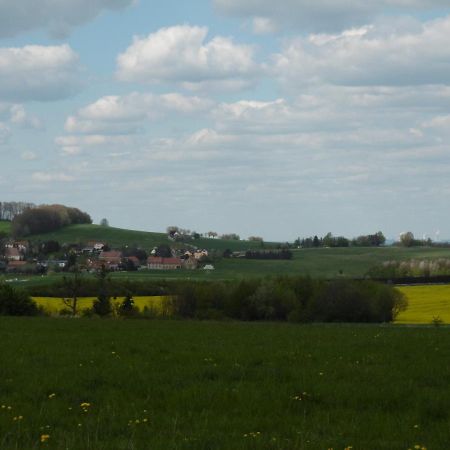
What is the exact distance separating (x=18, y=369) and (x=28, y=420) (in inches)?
165

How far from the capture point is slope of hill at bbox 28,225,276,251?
14525 cm

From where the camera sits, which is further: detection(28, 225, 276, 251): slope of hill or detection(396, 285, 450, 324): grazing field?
detection(28, 225, 276, 251): slope of hill

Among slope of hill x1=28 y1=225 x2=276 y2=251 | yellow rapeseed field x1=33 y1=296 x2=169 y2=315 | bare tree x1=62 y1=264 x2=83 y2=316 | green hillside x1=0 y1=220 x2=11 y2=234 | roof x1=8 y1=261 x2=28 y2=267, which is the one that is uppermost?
green hillside x1=0 y1=220 x2=11 y2=234

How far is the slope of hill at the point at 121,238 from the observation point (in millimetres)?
145250

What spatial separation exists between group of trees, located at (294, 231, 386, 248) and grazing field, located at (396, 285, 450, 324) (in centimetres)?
6626

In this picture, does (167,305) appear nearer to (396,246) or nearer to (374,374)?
(374,374)

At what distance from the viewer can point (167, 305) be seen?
70.1 m

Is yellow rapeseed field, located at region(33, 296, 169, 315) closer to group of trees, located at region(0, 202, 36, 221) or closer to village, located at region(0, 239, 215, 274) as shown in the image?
village, located at region(0, 239, 215, 274)

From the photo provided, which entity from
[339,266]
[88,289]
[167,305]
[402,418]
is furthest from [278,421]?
[339,266]

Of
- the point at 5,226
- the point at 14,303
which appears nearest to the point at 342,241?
the point at 5,226

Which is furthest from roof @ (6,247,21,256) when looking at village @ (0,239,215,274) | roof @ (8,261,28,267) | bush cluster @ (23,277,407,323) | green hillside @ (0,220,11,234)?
bush cluster @ (23,277,407,323)

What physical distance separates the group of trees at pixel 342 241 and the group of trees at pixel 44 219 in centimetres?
4327

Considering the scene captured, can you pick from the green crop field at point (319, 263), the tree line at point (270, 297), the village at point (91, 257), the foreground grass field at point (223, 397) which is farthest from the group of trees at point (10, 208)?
the foreground grass field at point (223, 397)

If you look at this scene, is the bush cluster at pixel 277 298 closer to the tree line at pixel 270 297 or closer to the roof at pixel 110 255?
the tree line at pixel 270 297
